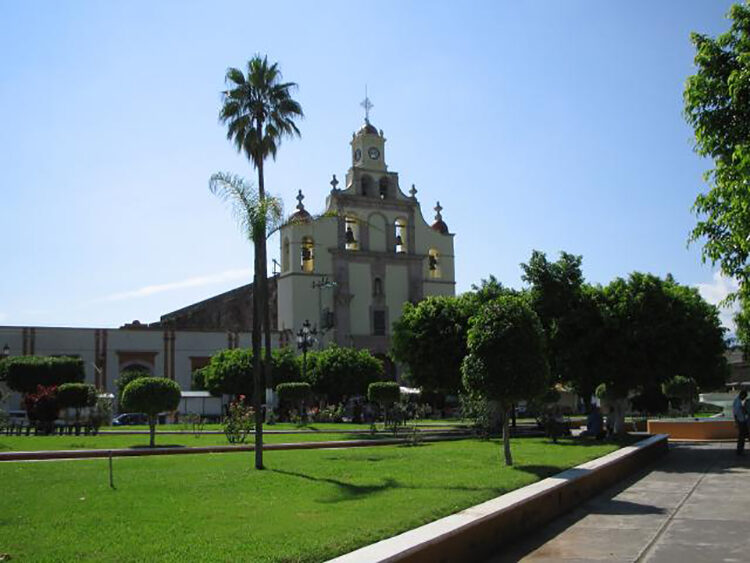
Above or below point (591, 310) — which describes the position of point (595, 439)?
below

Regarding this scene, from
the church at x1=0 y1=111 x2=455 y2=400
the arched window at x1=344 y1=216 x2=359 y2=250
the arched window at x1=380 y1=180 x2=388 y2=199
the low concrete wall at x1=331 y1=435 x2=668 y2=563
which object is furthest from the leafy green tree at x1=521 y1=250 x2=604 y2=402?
the arched window at x1=380 y1=180 x2=388 y2=199

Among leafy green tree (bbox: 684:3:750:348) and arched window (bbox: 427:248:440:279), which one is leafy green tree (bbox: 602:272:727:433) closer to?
leafy green tree (bbox: 684:3:750:348)

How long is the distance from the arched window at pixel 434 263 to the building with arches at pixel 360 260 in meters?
0.59

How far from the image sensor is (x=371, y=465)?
13828 millimetres

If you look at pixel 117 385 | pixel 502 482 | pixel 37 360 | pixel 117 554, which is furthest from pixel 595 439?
pixel 117 385

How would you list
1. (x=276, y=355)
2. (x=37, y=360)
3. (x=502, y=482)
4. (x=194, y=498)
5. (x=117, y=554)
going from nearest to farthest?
(x=117, y=554) → (x=194, y=498) → (x=502, y=482) → (x=37, y=360) → (x=276, y=355)

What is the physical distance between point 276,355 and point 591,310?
28.0m

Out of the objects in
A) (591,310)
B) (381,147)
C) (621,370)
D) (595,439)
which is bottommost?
(595,439)

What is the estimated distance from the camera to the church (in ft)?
174

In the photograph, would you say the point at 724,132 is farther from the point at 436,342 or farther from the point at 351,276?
the point at 351,276

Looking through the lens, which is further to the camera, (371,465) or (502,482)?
(371,465)

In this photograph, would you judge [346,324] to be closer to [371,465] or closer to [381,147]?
[381,147]

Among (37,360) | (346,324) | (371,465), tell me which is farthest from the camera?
(346,324)

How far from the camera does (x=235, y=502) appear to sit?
363 inches
